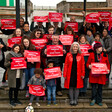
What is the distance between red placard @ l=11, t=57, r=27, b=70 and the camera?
638 centimetres

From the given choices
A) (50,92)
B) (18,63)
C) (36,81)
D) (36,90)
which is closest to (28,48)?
(18,63)

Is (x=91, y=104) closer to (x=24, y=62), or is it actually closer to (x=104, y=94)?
(x=104, y=94)

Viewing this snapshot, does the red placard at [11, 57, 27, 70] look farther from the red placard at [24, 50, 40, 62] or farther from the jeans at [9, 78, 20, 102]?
the jeans at [9, 78, 20, 102]

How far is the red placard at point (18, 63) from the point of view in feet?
20.9

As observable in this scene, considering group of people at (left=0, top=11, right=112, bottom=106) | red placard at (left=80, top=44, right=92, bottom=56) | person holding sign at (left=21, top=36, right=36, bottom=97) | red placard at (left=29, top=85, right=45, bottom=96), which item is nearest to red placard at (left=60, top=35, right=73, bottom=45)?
group of people at (left=0, top=11, right=112, bottom=106)

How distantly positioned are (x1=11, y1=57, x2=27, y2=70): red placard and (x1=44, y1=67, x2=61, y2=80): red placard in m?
0.61

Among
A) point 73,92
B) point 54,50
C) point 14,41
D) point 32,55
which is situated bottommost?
point 73,92

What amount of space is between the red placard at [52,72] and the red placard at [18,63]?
61 cm

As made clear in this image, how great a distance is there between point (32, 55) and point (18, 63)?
43 centimetres

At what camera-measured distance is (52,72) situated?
6.53 metres

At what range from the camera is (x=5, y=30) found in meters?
7.90

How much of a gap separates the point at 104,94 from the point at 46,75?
2074 mm

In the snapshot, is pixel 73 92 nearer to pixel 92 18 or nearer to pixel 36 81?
pixel 36 81

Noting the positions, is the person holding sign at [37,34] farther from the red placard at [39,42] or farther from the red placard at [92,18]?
the red placard at [92,18]
